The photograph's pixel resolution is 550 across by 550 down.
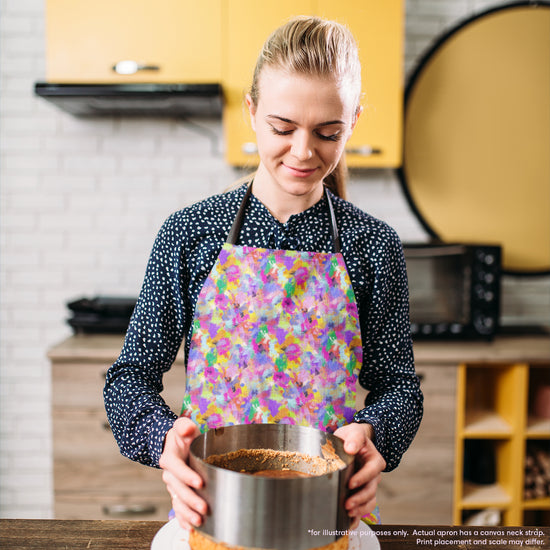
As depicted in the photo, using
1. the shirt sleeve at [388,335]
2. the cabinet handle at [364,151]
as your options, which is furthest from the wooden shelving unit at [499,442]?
the shirt sleeve at [388,335]

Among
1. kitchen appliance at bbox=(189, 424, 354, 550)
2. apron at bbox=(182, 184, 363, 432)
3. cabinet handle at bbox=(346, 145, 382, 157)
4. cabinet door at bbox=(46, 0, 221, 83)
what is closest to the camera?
kitchen appliance at bbox=(189, 424, 354, 550)

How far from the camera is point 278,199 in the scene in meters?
1.16

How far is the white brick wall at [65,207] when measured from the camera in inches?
100

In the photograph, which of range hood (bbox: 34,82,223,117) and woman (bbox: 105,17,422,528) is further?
range hood (bbox: 34,82,223,117)

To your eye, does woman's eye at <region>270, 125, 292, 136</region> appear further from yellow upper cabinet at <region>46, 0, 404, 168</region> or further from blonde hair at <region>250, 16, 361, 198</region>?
yellow upper cabinet at <region>46, 0, 404, 168</region>

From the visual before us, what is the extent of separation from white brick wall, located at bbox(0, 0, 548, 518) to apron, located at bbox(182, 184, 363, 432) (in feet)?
5.09

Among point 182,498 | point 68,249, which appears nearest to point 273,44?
point 182,498

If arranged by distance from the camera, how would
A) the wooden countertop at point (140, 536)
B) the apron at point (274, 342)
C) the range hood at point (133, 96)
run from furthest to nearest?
the range hood at point (133, 96) → the apron at point (274, 342) → the wooden countertop at point (140, 536)

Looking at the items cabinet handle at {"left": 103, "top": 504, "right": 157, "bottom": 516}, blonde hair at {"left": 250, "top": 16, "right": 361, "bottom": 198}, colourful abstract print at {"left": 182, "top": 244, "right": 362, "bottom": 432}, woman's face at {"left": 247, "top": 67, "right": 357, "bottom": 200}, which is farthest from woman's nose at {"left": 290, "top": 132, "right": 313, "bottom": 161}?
cabinet handle at {"left": 103, "top": 504, "right": 157, "bottom": 516}

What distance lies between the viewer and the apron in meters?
1.09

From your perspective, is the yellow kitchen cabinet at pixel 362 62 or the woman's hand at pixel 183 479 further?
the yellow kitchen cabinet at pixel 362 62

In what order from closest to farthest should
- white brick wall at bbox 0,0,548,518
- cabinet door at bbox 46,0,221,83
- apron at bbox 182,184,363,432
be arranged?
apron at bbox 182,184,363,432, cabinet door at bbox 46,0,221,83, white brick wall at bbox 0,0,548,518

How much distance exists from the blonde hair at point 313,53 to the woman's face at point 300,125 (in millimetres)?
17

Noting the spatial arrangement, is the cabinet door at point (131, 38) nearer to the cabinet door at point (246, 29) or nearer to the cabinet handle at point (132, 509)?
the cabinet door at point (246, 29)
